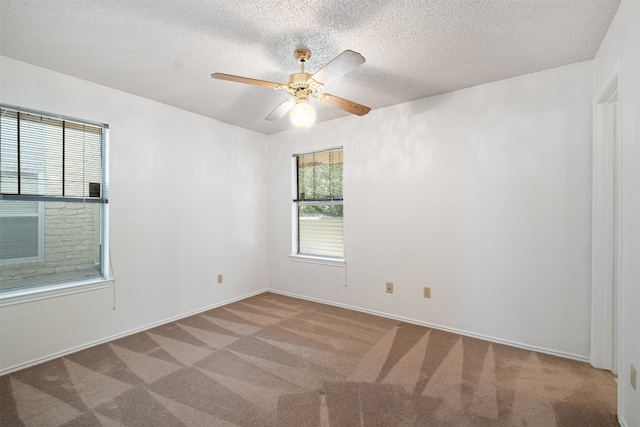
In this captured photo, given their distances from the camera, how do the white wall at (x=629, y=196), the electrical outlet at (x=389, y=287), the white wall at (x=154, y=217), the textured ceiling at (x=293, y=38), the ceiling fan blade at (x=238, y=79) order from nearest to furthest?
1. the white wall at (x=629, y=196)
2. the textured ceiling at (x=293, y=38)
3. the ceiling fan blade at (x=238, y=79)
4. the white wall at (x=154, y=217)
5. the electrical outlet at (x=389, y=287)

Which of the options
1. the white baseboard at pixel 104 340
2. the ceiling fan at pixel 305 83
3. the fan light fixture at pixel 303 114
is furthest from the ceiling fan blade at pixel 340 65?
the white baseboard at pixel 104 340

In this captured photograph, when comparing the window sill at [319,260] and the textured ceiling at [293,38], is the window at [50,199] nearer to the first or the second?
the textured ceiling at [293,38]

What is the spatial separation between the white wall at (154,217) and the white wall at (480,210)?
1320 mm

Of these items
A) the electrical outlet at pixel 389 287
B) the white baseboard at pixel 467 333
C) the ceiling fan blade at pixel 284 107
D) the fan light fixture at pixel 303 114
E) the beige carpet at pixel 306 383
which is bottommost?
the beige carpet at pixel 306 383

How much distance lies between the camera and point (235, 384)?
85.6 inches

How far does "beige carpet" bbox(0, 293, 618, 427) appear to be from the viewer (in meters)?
A: 1.82

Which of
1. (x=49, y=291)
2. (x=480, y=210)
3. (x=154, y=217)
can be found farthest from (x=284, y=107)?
(x=49, y=291)

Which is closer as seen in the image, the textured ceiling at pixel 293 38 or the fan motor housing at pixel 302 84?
the textured ceiling at pixel 293 38

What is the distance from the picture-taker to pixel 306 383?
85.7 inches

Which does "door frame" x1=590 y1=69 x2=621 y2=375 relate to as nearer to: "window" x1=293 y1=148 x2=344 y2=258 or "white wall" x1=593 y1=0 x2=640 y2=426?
"white wall" x1=593 y1=0 x2=640 y2=426

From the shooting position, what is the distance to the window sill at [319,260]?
3.92 meters

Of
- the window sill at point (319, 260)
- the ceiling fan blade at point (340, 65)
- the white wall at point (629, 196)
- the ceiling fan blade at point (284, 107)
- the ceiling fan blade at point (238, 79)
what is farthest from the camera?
the window sill at point (319, 260)

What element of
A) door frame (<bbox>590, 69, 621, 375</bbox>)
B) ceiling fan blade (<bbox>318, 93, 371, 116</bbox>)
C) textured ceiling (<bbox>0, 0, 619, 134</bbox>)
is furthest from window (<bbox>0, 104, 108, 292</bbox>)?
door frame (<bbox>590, 69, 621, 375</bbox>)

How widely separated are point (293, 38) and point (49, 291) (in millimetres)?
2854
